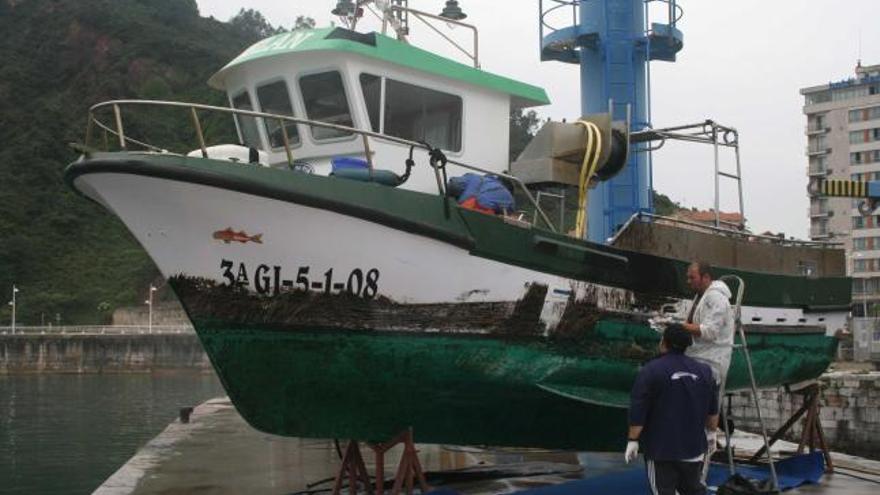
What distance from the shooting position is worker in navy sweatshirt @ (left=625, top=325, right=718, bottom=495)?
16.5ft

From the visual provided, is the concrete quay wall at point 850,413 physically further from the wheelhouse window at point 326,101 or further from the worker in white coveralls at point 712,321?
the wheelhouse window at point 326,101

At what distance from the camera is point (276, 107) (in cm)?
816

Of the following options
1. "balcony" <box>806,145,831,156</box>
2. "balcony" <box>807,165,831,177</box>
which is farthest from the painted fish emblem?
"balcony" <box>806,145,831,156</box>

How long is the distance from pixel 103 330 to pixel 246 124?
58.7 meters

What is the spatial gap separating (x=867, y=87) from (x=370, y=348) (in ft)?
246

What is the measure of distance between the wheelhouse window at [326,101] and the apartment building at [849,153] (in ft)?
216

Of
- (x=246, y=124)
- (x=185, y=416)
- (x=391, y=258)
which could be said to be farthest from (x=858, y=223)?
(x=391, y=258)

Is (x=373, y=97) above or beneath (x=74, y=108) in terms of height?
beneath

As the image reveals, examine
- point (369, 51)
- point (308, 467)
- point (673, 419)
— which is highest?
point (369, 51)

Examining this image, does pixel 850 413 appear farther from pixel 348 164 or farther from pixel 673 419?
pixel 673 419

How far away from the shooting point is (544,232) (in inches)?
286

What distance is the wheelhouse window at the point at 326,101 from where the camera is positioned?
25.7 feet

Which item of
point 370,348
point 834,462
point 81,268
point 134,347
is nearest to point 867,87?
point 134,347

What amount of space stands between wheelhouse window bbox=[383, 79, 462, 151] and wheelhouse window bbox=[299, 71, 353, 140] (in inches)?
15.1
